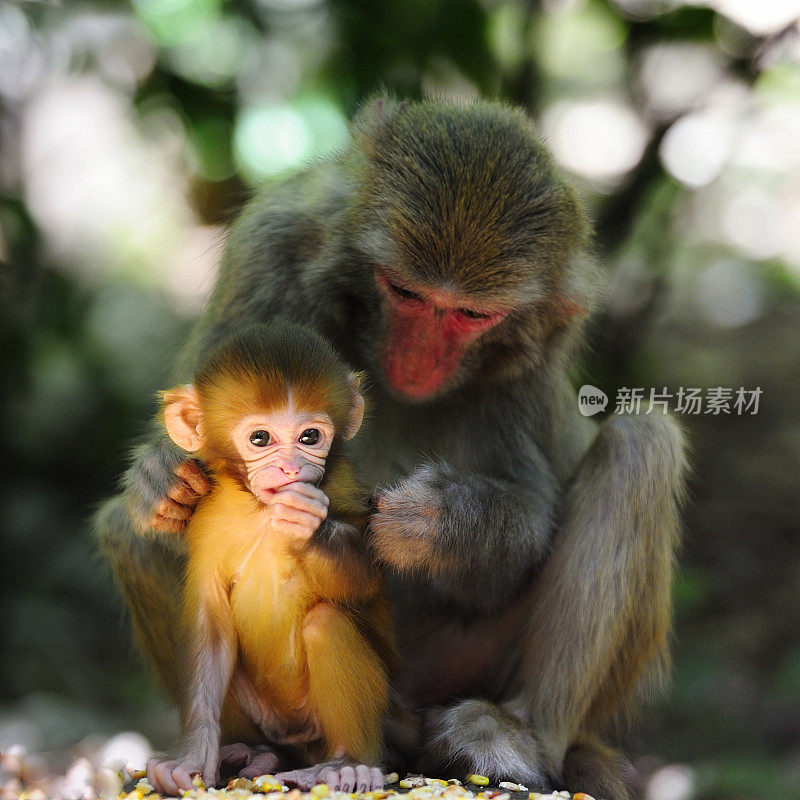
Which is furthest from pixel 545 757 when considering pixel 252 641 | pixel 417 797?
pixel 252 641

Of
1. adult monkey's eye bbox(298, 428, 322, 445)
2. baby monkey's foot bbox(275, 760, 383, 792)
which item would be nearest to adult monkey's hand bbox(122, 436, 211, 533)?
adult monkey's eye bbox(298, 428, 322, 445)

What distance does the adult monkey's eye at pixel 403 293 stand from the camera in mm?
3072

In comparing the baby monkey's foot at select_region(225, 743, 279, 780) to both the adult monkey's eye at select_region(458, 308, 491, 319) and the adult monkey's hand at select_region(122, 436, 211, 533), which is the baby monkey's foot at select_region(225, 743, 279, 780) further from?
the adult monkey's eye at select_region(458, 308, 491, 319)

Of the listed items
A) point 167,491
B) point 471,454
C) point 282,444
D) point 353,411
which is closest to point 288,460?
point 282,444

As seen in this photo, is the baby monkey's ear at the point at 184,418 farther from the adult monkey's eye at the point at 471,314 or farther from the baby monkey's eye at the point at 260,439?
the adult monkey's eye at the point at 471,314

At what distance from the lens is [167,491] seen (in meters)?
2.82

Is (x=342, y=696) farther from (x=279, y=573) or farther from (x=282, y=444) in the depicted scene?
(x=282, y=444)

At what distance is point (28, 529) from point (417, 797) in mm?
3511

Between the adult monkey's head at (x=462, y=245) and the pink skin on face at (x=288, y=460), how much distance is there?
28.3 inches

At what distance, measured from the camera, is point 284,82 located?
5.30m

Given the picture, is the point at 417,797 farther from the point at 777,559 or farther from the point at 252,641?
the point at 777,559

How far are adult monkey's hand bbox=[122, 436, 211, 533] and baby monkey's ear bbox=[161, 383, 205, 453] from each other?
0.14 m

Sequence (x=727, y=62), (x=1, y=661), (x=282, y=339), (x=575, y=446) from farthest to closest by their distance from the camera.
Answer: (x=727, y=62), (x=1, y=661), (x=575, y=446), (x=282, y=339)

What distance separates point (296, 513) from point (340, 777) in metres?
0.71
